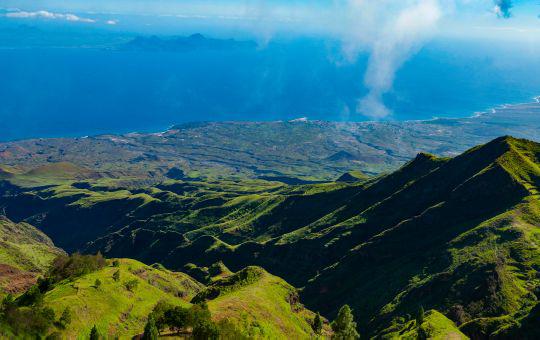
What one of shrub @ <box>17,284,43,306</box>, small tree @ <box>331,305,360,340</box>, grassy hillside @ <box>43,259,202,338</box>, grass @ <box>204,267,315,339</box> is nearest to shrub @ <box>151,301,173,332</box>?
grassy hillside @ <box>43,259,202,338</box>

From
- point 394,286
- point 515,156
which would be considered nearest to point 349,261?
point 394,286

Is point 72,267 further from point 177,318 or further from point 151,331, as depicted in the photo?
point 151,331

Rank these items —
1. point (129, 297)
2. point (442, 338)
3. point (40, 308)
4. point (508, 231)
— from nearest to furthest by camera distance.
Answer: point (40, 308) < point (442, 338) < point (129, 297) < point (508, 231)

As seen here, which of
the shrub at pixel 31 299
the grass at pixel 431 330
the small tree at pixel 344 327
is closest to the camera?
the shrub at pixel 31 299

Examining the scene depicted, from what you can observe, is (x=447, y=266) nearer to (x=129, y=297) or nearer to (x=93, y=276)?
(x=129, y=297)

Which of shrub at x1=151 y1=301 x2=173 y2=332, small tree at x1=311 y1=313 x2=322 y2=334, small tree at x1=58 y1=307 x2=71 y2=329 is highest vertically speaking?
shrub at x1=151 y1=301 x2=173 y2=332

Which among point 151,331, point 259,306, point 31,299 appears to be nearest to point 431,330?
point 259,306

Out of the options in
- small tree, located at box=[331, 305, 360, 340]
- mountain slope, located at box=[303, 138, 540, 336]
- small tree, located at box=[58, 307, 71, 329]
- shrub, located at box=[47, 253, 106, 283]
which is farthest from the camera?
shrub, located at box=[47, 253, 106, 283]

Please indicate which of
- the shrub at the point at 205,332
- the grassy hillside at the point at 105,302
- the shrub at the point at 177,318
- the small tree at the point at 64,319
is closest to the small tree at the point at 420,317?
the shrub at the point at 205,332

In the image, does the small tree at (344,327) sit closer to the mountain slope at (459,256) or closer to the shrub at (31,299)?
the mountain slope at (459,256)

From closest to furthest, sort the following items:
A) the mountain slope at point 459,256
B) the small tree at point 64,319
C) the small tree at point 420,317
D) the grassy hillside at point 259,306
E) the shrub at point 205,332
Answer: the shrub at point 205,332 → the small tree at point 64,319 → the small tree at point 420,317 → the grassy hillside at point 259,306 → the mountain slope at point 459,256

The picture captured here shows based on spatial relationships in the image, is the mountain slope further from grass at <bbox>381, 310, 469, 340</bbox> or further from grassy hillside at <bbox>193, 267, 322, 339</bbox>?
grassy hillside at <bbox>193, 267, 322, 339</bbox>
